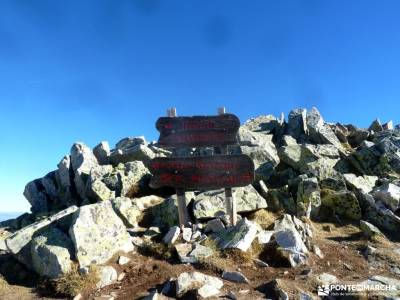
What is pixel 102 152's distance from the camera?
3100 cm

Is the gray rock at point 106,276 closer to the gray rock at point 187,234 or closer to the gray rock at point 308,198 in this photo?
the gray rock at point 187,234

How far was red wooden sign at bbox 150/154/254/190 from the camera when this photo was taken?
17547 mm

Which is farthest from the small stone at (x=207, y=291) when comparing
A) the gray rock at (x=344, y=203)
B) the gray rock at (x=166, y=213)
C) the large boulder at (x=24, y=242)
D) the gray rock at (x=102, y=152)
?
the gray rock at (x=102, y=152)

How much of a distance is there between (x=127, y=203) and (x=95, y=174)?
23.5ft

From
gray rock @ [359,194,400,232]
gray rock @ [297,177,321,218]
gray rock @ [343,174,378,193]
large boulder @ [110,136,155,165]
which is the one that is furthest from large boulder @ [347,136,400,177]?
large boulder @ [110,136,155,165]

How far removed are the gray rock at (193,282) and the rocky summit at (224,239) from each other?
0.13 ft

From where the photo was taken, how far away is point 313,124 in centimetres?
3281

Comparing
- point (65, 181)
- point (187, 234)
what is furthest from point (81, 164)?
point (187, 234)

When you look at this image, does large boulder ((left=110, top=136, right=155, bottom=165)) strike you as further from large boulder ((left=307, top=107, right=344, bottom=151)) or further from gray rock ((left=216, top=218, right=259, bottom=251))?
large boulder ((left=307, top=107, right=344, bottom=151))

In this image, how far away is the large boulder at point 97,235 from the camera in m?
13.8

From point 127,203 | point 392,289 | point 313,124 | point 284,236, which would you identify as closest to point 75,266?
point 127,203

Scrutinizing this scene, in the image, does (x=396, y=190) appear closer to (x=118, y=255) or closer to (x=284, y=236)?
(x=284, y=236)

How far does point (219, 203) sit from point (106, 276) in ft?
26.1

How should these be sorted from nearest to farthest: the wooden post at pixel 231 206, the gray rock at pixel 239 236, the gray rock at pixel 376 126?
1. the gray rock at pixel 239 236
2. the wooden post at pixel 231 206
3. the gray rock at pixel 376 126
